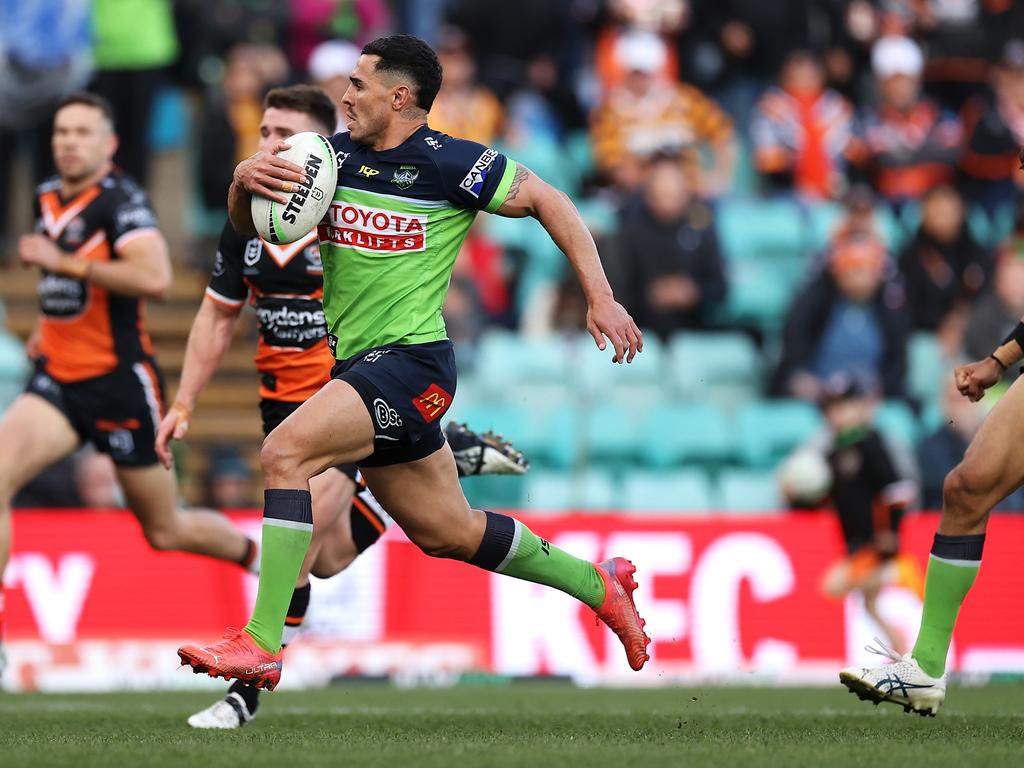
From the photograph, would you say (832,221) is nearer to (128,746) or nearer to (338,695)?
(338,695)

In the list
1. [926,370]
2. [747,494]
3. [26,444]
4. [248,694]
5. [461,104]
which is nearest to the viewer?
[248,694]

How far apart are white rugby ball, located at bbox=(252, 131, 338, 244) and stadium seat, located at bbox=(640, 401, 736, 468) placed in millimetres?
7556

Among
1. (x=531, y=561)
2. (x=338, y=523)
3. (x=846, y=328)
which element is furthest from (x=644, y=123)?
(x=531, y=561)

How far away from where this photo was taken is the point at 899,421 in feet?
46.4

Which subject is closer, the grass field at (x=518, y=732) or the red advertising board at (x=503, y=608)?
the grass field at (x=518, y=732)

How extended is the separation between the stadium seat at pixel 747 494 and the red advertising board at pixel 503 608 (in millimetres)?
1240

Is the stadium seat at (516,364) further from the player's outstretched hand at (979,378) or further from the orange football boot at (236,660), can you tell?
the orange football boot at (236,660)

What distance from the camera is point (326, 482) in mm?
7816

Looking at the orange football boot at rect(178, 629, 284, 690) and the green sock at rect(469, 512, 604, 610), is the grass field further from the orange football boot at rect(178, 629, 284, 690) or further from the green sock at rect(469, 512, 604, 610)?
the green sock at rect(469, 512, 604, 610)

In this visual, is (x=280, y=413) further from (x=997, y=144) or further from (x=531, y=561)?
(x=997, y=144)

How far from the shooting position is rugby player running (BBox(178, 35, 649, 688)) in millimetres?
6480

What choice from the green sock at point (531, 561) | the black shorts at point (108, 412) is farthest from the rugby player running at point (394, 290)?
the black shorts at point (108, 412)

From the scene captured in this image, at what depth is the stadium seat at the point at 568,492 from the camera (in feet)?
43.7

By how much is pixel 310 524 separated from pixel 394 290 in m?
0.95
